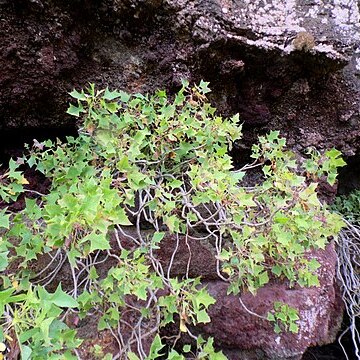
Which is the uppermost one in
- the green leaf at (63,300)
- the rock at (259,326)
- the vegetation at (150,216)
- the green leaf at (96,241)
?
the green leaf at (96,241)

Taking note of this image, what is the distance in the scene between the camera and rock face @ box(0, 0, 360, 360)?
39.1 inches

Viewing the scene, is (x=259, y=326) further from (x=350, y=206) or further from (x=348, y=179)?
(x=348, y=179)

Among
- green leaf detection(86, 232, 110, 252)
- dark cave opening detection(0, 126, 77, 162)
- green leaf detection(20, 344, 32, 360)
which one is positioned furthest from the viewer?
dark cave opening detection(0, 126, 77, 162)

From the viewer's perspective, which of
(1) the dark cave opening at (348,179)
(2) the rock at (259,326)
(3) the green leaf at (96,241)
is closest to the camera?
(3) the green leaf at (96,241)

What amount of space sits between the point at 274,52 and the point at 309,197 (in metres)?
0.49

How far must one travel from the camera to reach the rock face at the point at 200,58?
0.99 meters

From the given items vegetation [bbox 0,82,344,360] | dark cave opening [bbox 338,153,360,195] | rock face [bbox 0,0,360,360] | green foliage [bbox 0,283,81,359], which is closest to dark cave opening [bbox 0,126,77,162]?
rock face [bbox 0,0,360,360]

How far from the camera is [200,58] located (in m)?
1.09

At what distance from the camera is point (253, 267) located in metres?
0.78

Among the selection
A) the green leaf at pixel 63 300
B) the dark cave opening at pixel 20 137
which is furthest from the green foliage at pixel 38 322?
the dark cave opening at pixel 20 137

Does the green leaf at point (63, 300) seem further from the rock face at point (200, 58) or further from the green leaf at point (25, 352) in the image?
the rock face at point (200, 58)

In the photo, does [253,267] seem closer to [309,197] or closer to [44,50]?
[309,197]

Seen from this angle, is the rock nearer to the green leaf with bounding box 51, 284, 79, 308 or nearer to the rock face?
the rock face

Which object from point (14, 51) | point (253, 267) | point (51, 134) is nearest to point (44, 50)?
point (14, 51)
